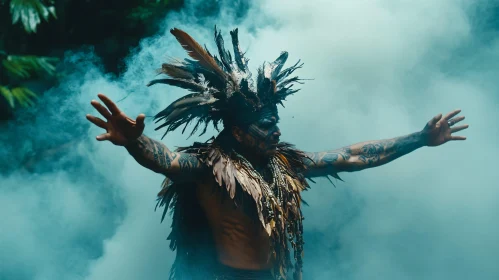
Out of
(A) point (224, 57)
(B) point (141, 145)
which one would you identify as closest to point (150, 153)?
(B) point (141, 145)

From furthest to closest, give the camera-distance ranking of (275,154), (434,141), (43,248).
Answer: (43,248) → (434,141) → (275,154)

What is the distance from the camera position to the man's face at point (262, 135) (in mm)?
3470

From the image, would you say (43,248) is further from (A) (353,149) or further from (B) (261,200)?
(A) (353,149)

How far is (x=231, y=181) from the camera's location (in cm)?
326

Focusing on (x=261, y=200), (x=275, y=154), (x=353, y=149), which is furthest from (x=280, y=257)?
(x=353, y=149)

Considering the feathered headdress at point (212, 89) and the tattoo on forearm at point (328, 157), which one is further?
the tattoo on forearm at point (328, 157)

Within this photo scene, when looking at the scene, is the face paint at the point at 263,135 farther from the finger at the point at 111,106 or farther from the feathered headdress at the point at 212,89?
the finger at the point at 111,106

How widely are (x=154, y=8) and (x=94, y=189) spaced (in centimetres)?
124

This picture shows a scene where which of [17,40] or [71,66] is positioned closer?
[17,40]

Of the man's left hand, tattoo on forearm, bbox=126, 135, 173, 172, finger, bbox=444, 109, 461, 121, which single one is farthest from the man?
finger, bbox=444, 109, 461, 121

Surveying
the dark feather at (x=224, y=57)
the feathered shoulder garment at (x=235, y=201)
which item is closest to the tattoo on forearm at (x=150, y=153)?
the feathered shoulder garment at (x=235, y=201)

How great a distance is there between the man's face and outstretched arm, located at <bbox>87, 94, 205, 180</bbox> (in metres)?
0.31

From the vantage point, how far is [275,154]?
365cm

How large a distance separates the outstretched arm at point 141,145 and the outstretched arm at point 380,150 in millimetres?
852
